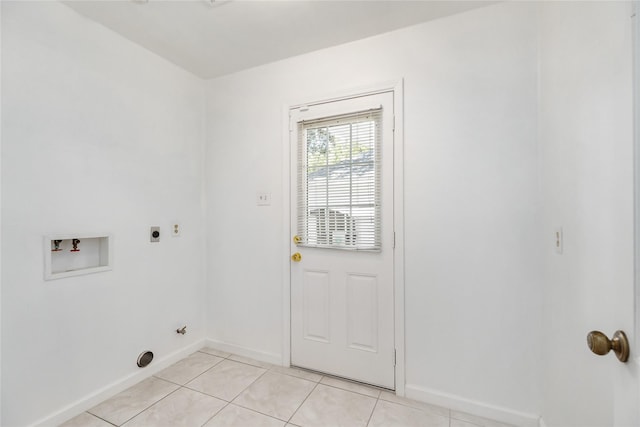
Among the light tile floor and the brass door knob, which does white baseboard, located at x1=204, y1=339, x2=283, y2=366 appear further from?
the brass door knob

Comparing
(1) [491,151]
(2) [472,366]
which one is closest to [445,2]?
(1) [491,151]

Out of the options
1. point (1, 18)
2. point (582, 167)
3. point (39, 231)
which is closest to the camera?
point (582, 167)

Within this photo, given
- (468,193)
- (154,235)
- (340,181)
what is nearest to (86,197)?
(154,235)

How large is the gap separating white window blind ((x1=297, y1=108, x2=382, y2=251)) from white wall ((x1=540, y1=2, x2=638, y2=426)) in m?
0.98

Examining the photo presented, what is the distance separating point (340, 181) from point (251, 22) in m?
1.24

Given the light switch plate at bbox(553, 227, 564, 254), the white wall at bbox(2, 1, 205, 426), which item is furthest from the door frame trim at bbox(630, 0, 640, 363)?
the white wall at bbox(2, 1, 205, 426)

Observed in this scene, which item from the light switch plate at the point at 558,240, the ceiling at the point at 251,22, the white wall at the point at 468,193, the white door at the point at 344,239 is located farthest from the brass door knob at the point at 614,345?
the ceiling at the point at 251,22

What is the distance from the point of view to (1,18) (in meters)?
1.48

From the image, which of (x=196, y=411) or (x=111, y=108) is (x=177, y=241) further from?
(x=196, y=411)

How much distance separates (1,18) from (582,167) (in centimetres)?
289

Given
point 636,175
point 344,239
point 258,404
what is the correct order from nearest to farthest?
point 636,175, point 258,404, point 344,239

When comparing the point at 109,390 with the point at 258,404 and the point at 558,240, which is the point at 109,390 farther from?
the point at 558,240

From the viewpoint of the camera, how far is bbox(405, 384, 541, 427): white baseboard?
1641 millimetres

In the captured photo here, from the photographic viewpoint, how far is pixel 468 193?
1.78 m
